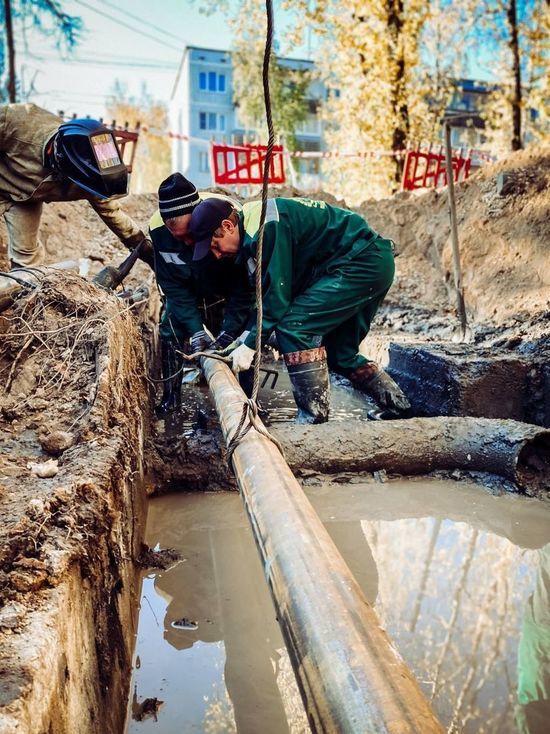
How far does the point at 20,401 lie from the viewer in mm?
2547

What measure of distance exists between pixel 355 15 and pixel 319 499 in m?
14.3

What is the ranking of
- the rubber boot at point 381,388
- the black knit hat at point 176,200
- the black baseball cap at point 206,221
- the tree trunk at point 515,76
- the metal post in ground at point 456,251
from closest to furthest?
the black baseball cap at point 206,221
the black knit hat at point 176,200
the rubber boot at point 381,388
the metal post in ground at point 456,251
the tree trunk at point 515,76

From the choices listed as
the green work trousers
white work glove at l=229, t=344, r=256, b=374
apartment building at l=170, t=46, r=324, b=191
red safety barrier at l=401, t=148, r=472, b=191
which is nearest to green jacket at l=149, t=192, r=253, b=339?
the green work trousers

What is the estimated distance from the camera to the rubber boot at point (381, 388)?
14.5 ft

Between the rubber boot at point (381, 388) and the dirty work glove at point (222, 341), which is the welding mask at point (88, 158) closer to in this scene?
the dirty work glove at point (222, 341)

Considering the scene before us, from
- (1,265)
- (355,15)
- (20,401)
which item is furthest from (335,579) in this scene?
(355,15)

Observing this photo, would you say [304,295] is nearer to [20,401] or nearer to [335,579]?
[20,401]

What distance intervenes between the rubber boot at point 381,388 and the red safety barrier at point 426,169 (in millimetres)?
8455

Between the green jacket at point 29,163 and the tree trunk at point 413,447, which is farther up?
the green jacket at point 29,163

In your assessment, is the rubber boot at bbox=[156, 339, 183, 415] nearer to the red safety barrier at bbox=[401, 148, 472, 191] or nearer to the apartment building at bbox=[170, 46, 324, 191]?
the red safety barrier at bbox=[401, 148, 472, 191]

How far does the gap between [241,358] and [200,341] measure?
0.71m

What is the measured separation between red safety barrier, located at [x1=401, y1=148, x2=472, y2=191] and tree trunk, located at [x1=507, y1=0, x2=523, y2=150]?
2.72 meters

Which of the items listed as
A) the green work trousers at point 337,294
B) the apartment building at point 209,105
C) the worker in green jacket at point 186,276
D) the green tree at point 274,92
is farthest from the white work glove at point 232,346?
the apartment building at point 209,105

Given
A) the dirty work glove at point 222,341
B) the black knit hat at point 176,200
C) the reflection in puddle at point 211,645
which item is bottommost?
the reflection in puddle at point 211,645
